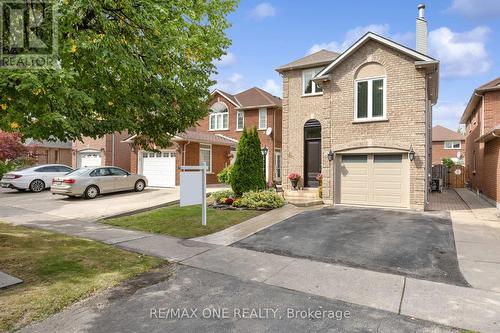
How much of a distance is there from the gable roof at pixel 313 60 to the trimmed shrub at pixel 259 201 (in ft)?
25.8

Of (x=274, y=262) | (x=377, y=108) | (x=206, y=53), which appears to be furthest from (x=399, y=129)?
(x=274, y=262)

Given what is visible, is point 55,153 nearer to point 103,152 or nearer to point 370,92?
point 103,152

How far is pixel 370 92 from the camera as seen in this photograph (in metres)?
13.3

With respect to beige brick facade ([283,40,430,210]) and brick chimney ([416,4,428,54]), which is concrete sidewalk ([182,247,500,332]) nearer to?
beige brick facade ([283,40,430,210])

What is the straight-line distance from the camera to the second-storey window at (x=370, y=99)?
13.0 m

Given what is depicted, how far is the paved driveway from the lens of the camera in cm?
608

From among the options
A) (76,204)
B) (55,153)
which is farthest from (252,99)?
(55,153)

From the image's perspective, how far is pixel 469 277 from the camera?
5.45 m

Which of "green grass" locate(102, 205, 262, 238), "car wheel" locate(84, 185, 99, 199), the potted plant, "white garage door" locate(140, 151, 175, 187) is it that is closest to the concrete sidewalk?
"green grass" locate(102, 205, 262, 238)

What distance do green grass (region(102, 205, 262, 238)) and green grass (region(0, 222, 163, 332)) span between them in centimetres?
201

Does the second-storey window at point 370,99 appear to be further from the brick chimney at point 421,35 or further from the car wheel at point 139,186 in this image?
the car wheel at point 139,186

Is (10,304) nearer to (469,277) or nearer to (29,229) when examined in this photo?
(29,229)

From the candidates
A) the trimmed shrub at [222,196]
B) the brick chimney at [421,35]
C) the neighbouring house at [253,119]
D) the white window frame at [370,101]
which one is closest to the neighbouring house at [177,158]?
the neighbouring house at [253,119]

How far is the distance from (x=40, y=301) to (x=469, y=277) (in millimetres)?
6993
